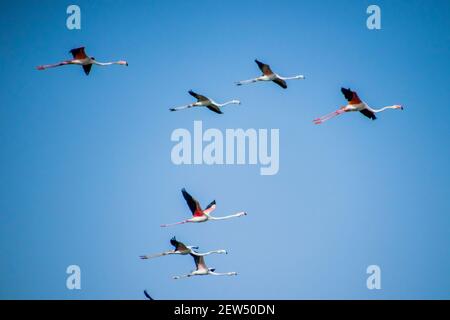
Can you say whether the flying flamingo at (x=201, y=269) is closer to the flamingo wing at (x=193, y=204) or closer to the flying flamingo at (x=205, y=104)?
the flamingo wing at (x=193, y=204)

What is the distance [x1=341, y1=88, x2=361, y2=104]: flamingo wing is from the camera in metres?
23.1

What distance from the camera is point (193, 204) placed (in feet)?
75.6

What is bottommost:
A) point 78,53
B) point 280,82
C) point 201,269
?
point 201,269

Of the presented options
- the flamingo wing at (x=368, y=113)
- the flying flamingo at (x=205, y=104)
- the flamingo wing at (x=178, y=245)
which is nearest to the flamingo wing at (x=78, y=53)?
the flying flamingo at (x=205, y=104)

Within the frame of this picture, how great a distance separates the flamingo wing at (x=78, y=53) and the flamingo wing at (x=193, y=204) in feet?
16.4

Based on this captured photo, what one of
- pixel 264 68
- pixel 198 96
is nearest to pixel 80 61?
pixel 198 96

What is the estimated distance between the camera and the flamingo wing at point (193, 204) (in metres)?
22.4

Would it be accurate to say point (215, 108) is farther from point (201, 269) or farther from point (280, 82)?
point (201, 269)

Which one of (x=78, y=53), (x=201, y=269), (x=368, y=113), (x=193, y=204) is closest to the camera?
(x=193, y=204)

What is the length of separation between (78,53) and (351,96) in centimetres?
711
